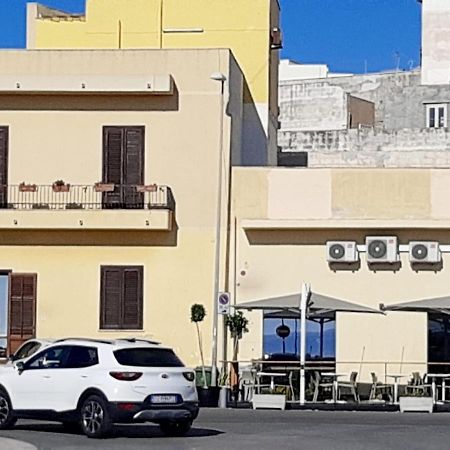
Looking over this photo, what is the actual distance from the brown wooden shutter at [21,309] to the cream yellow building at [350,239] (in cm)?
542

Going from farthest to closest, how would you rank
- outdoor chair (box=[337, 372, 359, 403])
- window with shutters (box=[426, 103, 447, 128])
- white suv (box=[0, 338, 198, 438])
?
window with shutters (box=[426, 103, 447, 128]) → outdoor chair (box=[337, 372, 359, 403]) → white suv (box=[0, 338, 198, 438])

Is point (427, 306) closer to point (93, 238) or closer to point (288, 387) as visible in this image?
point (288, 387)

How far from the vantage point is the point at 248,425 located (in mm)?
25562

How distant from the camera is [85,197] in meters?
36.0

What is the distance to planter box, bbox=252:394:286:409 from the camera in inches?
1236

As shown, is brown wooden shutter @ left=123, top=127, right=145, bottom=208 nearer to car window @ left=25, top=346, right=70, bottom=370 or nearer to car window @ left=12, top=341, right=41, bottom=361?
car window @ left=12, top=341, right=41, bottom=361

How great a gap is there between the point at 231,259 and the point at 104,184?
3868 mm

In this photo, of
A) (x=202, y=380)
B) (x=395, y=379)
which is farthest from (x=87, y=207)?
(x=395, y=379)

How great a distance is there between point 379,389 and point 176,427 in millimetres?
12867

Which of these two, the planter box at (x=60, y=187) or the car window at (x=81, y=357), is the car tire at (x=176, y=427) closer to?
the car window at (x=81, y=357)

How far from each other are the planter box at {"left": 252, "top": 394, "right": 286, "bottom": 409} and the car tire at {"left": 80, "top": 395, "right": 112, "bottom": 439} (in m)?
9.83

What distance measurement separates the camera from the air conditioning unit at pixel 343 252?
117 ft

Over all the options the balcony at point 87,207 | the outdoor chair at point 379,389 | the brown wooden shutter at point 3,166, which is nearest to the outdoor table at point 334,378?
the outdoor chair at point 379,389

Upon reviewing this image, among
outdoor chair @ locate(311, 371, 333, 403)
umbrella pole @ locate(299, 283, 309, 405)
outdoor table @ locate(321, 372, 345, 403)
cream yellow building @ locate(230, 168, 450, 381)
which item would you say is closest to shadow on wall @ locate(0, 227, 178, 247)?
cream yellow building @ locate(230, 168, 450, 381)
